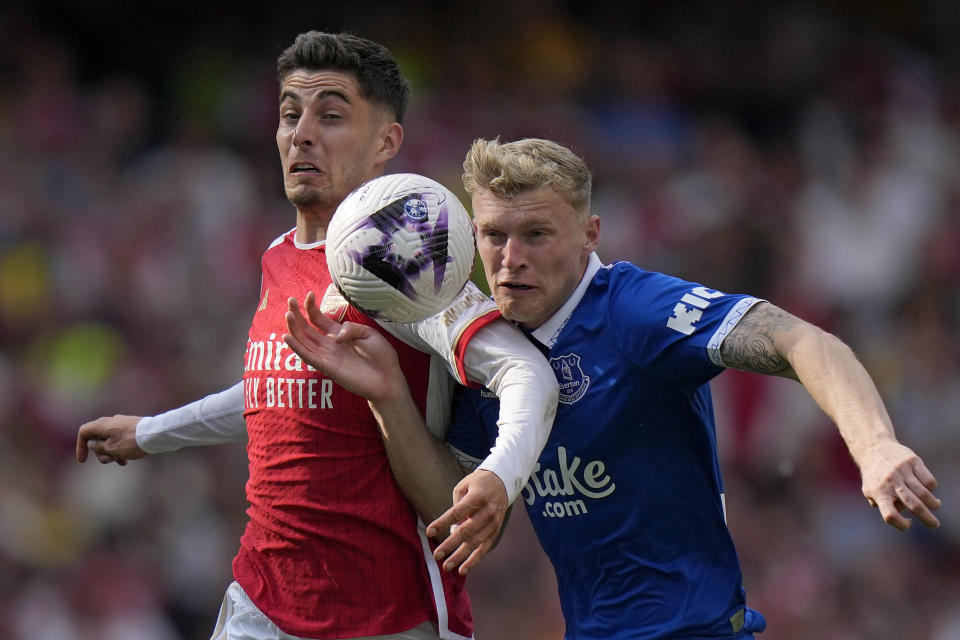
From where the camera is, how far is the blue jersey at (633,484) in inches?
150

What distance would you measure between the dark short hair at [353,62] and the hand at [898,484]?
216cm

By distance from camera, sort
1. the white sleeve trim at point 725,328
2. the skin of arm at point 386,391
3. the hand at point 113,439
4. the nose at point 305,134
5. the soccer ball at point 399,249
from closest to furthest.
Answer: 1. the white sleeve trim at point 725,328
2. the soccer ball at point 399,249
3. the skin of arm at point 386,391
4. the nose at point 305,134
5. the hand at point 113,439

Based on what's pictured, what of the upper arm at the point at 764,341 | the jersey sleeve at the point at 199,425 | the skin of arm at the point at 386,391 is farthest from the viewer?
the jersey sleeve at the point at 199,425

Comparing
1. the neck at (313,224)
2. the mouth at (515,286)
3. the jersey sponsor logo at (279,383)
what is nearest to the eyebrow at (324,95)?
the neck at (313,224)

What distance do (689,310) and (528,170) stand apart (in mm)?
667

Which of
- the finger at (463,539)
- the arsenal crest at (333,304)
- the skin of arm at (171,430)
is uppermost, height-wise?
the arsenal crest at (333,304)

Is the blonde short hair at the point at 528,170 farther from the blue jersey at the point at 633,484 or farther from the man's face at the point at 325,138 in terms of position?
the man's face at the point at 325,138

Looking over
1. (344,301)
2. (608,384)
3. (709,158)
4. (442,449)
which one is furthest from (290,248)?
(709,158)

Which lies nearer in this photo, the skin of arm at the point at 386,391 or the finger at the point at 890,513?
the finger at the point at 890,513

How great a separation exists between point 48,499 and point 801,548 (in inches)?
208

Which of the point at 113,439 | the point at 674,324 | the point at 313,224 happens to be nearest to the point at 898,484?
the point at 674,324

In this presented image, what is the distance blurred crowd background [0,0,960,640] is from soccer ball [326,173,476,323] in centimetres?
498

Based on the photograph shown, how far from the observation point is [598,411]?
3.84 metres

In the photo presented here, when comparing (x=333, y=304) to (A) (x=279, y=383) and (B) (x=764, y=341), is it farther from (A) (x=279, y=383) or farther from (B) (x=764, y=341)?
(B) (x=764, y=341)
